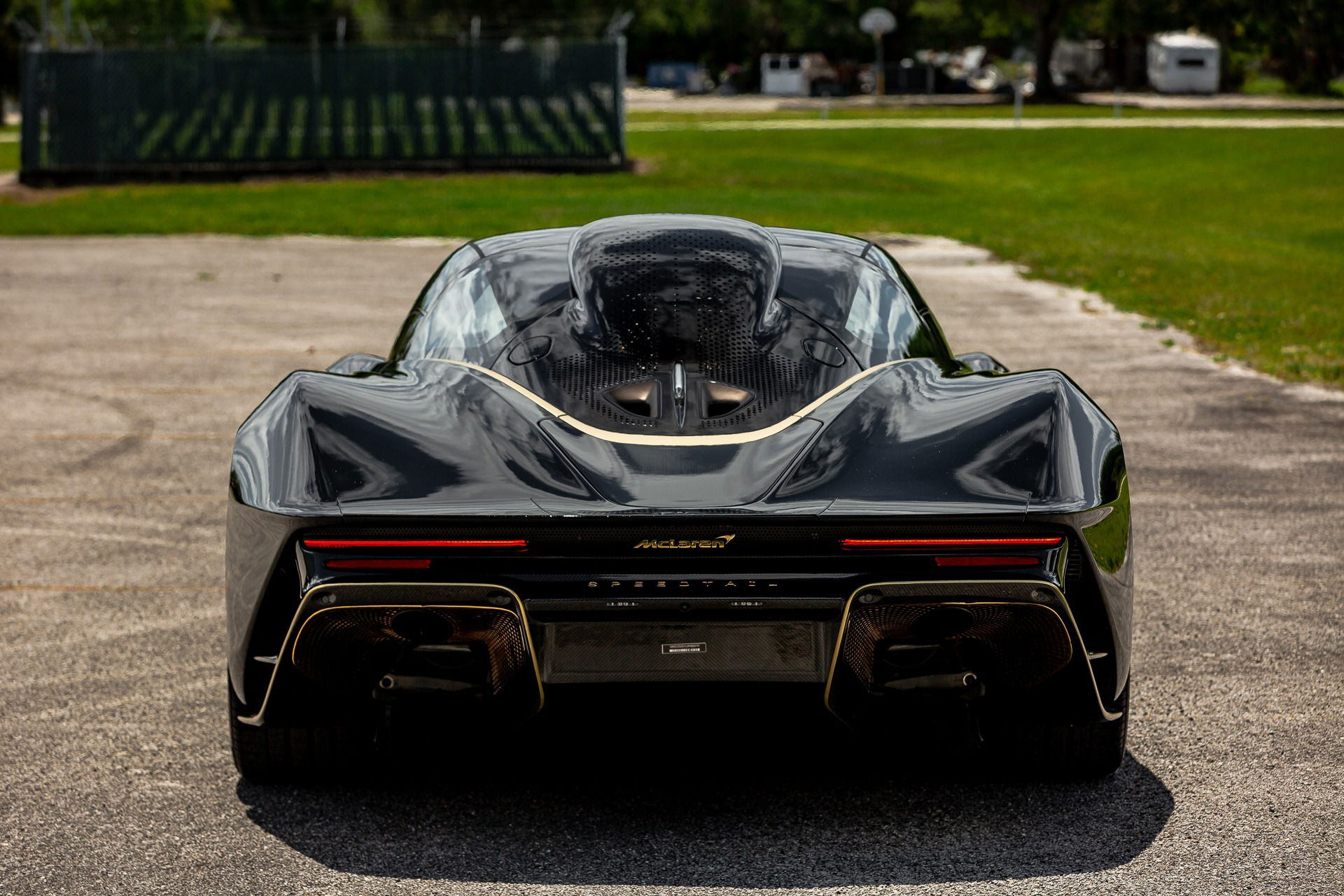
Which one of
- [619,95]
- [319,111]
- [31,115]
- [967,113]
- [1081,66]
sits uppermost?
[1081,66]

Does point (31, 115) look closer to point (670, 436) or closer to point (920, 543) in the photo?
point (670, 436)

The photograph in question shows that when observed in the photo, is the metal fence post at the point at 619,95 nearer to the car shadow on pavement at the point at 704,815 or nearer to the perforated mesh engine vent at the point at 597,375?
the perforated mesh engine vent at the point at 597,375

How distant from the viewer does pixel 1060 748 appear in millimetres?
3906

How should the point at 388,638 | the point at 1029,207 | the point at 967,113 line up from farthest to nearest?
the point at 967,113 → the point at 1029,207 → the point at 388,638

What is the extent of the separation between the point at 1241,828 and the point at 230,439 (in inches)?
239

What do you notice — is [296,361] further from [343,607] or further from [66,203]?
[66,203]

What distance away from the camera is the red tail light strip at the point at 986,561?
11.3 ft

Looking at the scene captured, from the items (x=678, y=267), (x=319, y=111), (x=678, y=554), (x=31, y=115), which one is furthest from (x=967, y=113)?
(x=678, y=554)

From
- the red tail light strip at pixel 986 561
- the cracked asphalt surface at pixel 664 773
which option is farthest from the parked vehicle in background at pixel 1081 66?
the red tail light strip at pixel 986 561

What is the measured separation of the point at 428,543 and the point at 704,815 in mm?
969

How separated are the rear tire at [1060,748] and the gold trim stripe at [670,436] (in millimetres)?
887

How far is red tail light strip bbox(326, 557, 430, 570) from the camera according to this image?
11.2 ft

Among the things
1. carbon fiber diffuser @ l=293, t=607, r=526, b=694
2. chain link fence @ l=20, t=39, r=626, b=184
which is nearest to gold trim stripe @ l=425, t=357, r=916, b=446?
carbon fiber diffuser @ l=293, t=607, r=526, b=694

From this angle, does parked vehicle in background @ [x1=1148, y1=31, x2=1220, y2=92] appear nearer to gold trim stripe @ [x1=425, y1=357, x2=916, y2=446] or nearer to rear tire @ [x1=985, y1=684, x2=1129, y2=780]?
gold trim stripe @ [x1=425, y1=357, x2=916, y2=446]
